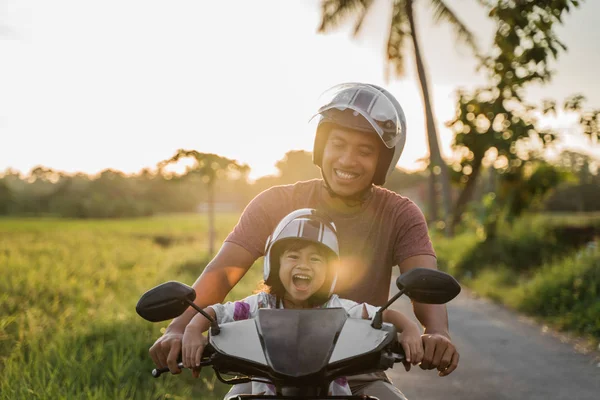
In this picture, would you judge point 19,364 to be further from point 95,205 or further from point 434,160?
point 95,205

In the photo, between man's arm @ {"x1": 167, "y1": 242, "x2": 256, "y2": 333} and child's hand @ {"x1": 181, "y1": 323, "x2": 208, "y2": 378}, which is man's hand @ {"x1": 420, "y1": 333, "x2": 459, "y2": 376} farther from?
man's arm @ {"x1": 167, "y1": 242, "x2": 256, "y2": 333}

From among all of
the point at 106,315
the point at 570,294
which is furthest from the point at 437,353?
the point at 570,294

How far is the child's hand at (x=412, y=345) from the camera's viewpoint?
6.50 feet

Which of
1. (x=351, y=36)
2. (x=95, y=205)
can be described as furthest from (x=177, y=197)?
(x=351, y=36)

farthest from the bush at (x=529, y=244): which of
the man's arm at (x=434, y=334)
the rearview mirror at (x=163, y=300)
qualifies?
the rearview mirror at (x=163, y=300)

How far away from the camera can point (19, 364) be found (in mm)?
4473

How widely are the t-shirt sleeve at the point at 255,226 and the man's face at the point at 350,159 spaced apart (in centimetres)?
30

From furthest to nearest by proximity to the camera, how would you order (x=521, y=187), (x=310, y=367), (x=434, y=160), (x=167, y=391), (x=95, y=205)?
(x=95, y=205) → (x=434, y=160) → (x=521, y=187) → (x=167, y=391) → (x=310, y=367)

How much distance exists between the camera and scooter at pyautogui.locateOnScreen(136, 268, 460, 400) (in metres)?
1.71

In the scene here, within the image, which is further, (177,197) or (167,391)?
(177,197)

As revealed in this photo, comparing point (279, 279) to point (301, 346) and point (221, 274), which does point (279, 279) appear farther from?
point (301, 346)

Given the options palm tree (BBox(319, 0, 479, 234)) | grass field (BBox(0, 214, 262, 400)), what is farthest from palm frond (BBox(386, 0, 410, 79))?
grass field (BBox(0, 214, 262, 400))

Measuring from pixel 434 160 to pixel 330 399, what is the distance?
17.0m

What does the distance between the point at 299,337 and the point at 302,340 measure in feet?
0.04
